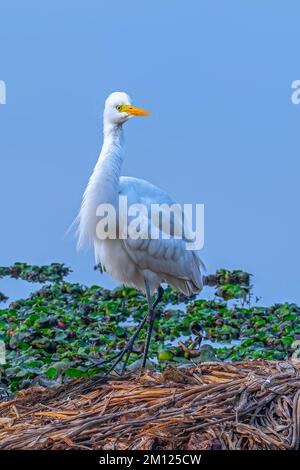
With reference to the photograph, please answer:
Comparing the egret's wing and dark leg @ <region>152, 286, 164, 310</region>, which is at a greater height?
the egret's wing

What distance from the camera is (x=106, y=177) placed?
6277mm

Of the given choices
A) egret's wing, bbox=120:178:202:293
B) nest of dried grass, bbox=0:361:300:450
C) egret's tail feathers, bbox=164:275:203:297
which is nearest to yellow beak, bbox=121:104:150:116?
egret's wing, bbox=120:178:202:293

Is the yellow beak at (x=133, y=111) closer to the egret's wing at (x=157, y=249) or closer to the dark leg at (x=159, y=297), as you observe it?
the egret's wing at (x=157, y=249)

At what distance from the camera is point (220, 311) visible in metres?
8.45

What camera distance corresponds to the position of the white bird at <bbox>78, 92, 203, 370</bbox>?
20.6 ft

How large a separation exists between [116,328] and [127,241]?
5.19 feet

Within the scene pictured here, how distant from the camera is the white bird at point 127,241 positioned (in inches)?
248

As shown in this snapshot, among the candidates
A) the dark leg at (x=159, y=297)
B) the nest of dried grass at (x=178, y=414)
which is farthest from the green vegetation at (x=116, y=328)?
the nest of dried grass at (x=178, y=414)

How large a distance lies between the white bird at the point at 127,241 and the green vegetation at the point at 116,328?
1.65 ft

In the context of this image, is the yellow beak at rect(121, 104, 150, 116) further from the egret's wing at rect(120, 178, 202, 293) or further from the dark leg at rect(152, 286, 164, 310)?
the dark leg at rect(152, 286, 164, 310)

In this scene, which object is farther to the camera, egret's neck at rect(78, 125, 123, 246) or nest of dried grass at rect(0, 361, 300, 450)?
egret's neck at rect(78, 125, 123, 246)

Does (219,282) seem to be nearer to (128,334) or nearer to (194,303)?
(194,303)

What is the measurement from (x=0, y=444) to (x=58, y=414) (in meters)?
0.38
